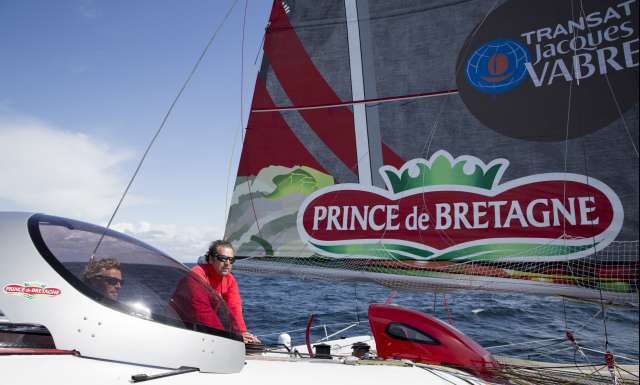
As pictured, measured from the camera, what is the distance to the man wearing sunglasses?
6.22 ft

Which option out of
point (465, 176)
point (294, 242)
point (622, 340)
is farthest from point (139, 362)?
point (622, 340)

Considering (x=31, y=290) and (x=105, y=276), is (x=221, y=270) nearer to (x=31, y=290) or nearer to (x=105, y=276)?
(x=105, y=276)

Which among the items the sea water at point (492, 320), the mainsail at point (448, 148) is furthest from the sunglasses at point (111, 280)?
the sea water at point (492, 320)

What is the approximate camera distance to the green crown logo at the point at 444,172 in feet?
13.5

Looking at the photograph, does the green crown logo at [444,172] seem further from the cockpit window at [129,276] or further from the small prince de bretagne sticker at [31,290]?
the small prince de bretagne sticker at [31,290]

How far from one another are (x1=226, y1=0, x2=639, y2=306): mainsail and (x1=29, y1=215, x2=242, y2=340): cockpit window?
2.42 m

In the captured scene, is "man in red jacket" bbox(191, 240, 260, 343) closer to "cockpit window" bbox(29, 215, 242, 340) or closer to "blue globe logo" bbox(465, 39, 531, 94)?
"cockpit window" bbox(29, 215, 242, 340)

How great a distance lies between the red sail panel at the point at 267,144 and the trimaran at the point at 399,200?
0.09ft

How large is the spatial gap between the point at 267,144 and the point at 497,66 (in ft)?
9.27

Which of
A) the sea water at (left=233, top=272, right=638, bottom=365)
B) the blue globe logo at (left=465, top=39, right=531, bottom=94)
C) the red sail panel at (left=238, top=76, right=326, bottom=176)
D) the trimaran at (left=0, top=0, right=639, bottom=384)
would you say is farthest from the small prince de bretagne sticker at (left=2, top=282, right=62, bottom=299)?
the sea water at (left=233, top=272, right=638, bottom=365)

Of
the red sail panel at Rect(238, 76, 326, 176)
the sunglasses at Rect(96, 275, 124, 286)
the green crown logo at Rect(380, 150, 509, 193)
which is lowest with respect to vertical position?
the sunglasses at Rect(96, 275, 124, 286)

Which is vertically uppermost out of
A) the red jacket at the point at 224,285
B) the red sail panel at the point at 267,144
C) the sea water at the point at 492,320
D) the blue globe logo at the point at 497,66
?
the blue globe logo at the point at 497,66

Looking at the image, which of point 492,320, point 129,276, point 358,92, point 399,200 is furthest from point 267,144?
point 492,320

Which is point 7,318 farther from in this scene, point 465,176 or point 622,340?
point 622,340
